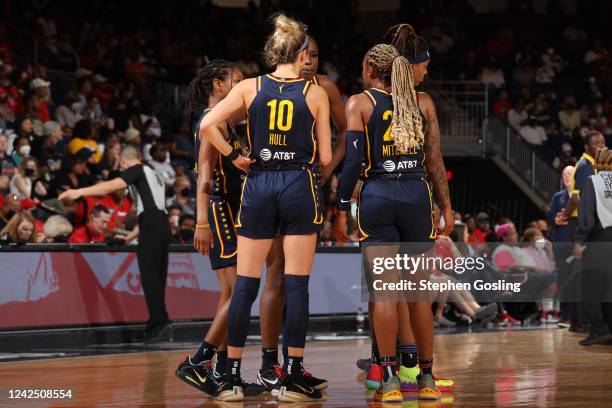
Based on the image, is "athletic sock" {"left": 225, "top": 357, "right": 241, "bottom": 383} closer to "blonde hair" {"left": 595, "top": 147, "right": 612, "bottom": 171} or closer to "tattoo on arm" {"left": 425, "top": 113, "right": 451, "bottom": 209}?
"tattoo on arm" {"left": 425, "top": 113, "right": 451, "bottom": 209}

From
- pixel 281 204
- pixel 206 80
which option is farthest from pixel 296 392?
pixel 206 80

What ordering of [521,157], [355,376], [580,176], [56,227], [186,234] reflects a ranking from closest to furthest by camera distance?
Result: [355,376] → [56,227] → [580,176] → [186,234] → [521,157]

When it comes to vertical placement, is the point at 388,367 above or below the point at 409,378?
above

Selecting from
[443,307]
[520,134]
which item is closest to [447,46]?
[520,134]

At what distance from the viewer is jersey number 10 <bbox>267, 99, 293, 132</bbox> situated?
21.6 feet

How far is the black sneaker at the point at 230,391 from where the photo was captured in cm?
664

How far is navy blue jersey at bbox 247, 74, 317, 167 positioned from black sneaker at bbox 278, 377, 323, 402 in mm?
1268

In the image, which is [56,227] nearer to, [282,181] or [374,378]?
[374,378]

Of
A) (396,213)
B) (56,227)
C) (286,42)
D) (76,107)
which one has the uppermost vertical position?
(286,42)

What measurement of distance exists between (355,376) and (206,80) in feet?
7.85

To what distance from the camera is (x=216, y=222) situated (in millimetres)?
7391

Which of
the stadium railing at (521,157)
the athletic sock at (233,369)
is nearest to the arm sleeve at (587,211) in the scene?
the athletic sock at (233,369)

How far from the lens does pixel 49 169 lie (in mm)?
14922

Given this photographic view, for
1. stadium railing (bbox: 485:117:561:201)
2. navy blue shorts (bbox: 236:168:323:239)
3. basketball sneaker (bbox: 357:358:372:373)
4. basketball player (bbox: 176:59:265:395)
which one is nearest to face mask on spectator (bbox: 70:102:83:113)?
stadium railing (bbox: 485:117:561:201)
